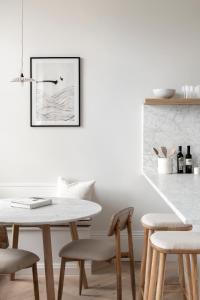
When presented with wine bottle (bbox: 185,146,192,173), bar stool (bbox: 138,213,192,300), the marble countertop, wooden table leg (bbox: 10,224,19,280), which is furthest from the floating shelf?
wooden table leg (bbox: 10,224,19,280)

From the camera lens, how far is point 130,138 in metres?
4.72

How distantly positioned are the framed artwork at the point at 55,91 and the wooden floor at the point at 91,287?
149 cm

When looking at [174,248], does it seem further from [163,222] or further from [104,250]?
[104,250]

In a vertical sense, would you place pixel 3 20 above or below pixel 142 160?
above

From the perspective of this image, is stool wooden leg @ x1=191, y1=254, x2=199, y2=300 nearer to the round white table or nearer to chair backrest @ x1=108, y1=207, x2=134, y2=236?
chair backrest @ x1=108, y1=207, x2=134, y2=236

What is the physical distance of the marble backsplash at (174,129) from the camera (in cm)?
469

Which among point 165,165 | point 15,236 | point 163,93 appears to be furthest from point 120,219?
point 163,93

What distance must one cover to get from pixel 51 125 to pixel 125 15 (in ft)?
4.30

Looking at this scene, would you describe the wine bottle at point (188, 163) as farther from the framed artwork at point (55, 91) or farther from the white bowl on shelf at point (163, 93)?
the framed artwork at point (55, 91)

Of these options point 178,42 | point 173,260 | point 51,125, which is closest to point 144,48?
point 178,42

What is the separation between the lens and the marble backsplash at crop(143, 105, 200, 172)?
4688 mm

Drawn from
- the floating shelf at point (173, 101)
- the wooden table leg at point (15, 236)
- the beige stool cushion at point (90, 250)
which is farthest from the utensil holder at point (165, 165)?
the wooden table leg at point (15, 236)

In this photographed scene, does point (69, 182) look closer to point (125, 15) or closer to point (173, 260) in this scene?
point (173, 260)

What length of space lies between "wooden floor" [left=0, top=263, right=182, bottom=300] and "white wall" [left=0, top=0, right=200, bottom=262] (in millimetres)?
739
